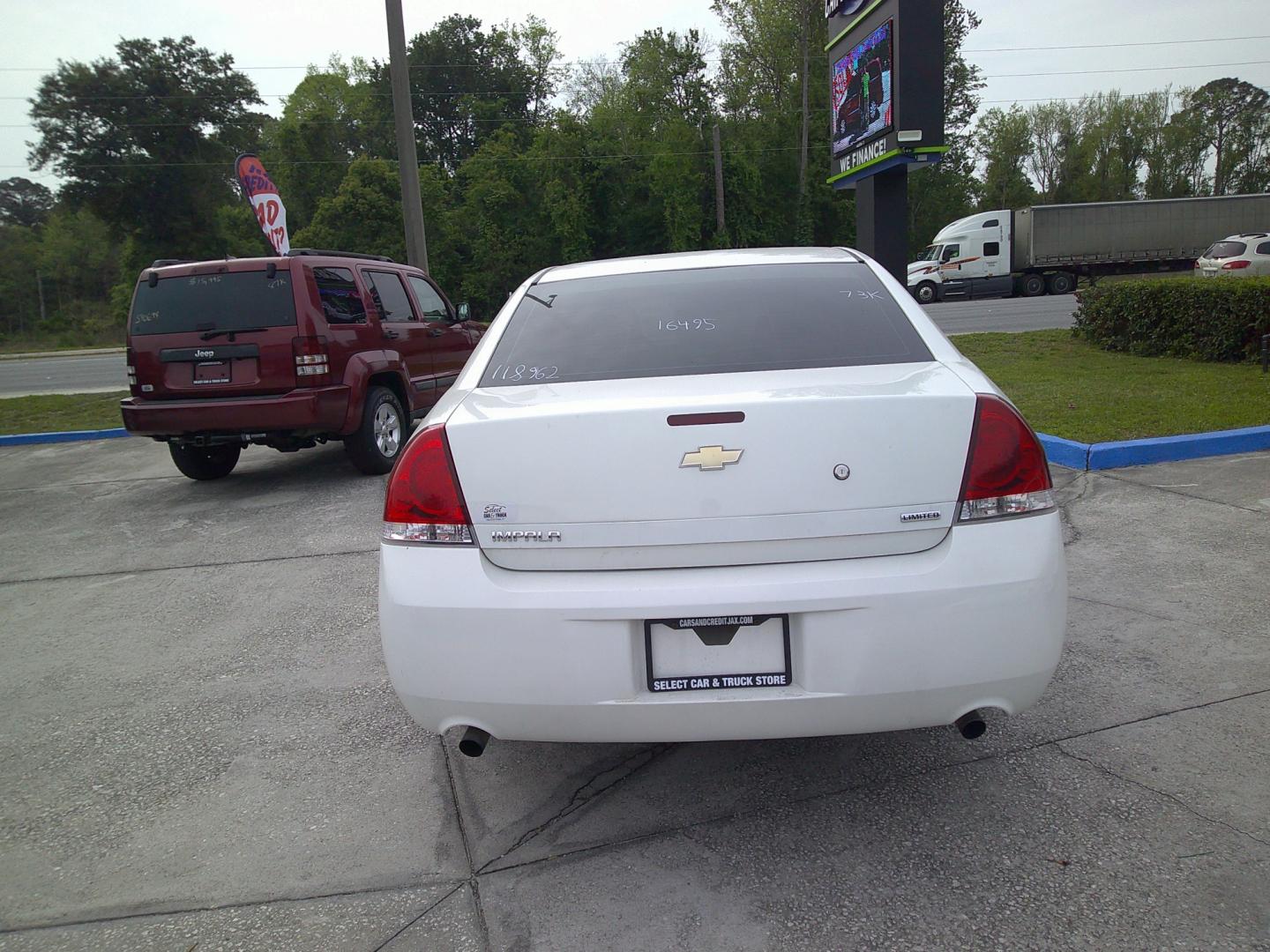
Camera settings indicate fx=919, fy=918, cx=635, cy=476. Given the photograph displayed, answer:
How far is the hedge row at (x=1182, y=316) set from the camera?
11.0m

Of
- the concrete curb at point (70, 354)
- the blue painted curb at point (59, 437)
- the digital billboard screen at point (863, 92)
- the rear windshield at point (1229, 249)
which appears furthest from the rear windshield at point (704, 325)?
the concrete curb at point (70, 354)

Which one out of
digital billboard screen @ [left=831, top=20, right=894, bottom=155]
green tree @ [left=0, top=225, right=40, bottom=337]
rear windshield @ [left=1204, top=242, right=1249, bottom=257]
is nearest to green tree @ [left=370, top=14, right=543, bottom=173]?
green tree @ [left=0, top=225, right=40, bottom=337]

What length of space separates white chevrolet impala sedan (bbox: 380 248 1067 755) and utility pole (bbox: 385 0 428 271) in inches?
448

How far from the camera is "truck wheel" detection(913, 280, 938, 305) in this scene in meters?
33.9

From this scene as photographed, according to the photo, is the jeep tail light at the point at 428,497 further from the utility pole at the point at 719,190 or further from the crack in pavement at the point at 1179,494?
the utility pole at the point at 719,190

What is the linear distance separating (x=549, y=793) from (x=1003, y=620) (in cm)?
154

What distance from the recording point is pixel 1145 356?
1258cm

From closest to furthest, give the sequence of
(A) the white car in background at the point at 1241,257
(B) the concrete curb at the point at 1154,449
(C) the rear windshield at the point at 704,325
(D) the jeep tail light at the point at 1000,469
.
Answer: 1. (D) the jeep tail light at the point at 1000,469
2. (C) the rear windshield at the point at 704,325
3. (B) the concrete curb at the point at 1154,449
4. (A) the white car in background at the point at 1241,257

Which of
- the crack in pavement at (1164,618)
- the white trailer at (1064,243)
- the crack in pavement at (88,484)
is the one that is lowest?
the crack in pavement at (1164,618)

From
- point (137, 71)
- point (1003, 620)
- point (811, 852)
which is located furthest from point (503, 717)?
point (137, 71)

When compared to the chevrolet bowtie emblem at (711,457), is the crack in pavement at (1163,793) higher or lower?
lower

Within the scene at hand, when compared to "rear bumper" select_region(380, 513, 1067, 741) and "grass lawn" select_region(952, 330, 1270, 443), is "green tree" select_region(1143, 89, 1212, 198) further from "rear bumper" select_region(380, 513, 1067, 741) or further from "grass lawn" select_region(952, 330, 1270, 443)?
"rear bumper" select_region(380, 513, 1067, 741)

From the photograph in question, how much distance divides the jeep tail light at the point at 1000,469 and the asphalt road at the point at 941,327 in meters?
16.9

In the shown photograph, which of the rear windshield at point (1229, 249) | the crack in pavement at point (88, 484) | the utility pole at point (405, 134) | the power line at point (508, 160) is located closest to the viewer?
the crack in pavement at point (88, 484)
